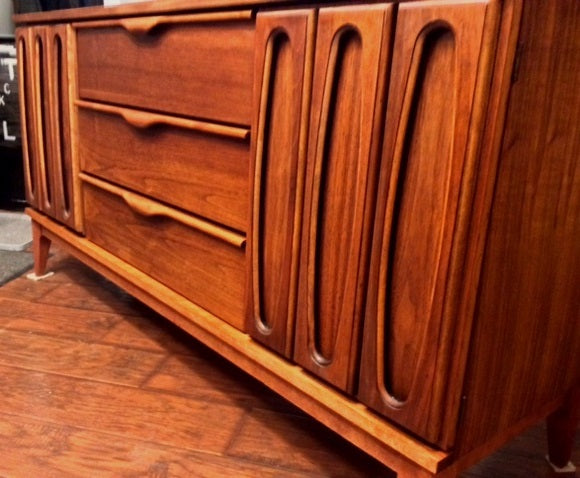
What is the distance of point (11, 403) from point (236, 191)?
0.55 meters

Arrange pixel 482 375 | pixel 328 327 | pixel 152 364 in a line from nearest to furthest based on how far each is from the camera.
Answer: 1. pixel 482 375
2. pixel 328 327
3. pixel 152 364

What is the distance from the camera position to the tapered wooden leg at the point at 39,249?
1.45m

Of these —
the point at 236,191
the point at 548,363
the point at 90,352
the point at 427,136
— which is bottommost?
the point at 90,352

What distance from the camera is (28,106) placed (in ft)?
4.48

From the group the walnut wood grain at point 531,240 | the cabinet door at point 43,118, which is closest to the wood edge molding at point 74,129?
the cabinet door at point 43,118

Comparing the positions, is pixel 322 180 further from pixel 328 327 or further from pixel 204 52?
pixel 204 52

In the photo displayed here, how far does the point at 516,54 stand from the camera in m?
0.48

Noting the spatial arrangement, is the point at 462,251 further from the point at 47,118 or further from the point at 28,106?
the point at 28,106

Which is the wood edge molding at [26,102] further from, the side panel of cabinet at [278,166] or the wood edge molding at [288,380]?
the side panel of cabinet at [278,166]

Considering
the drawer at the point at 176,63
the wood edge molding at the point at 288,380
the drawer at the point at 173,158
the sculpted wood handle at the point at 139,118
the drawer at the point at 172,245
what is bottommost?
the wood edge molding at the point at 288,380

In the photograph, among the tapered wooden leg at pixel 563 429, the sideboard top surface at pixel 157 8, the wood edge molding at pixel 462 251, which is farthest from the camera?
the tapered wooden leg at pixel 563 429

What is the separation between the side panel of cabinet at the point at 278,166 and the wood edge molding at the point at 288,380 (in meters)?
0.04

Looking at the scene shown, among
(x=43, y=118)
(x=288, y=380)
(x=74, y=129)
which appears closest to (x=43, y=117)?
(x=43, y=118)

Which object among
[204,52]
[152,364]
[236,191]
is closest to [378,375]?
[236,191]
